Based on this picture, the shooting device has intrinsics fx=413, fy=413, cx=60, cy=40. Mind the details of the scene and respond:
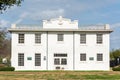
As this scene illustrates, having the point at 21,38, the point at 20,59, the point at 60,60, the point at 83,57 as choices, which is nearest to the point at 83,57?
the point at 83,57

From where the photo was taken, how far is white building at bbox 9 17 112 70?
65.6 metres

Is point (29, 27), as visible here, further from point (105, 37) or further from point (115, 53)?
point (115, 53)

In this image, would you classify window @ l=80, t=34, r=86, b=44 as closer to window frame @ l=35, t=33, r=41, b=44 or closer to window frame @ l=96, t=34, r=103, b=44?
window frame @ l=96, t=34, r=103, b=44

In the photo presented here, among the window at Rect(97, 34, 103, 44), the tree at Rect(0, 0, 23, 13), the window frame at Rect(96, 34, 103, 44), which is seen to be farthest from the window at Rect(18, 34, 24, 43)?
the tree at Rect(0, 0, 23, 13)

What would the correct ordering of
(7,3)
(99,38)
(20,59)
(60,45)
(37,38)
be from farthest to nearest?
1. (99,38)
2. (37,38)
3. (60,45)
4. (20,59)
5. (7,3)

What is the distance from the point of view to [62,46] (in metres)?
66.1

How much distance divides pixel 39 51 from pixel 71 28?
6353 millimetres

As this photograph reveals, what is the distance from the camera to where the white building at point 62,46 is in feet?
215

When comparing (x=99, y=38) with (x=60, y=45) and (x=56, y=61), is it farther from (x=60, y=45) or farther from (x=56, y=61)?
(x=56, y=61)

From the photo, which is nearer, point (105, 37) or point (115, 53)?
point (105, 37)

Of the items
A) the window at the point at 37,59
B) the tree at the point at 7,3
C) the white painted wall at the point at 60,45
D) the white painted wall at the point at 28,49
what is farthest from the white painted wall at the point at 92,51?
the tree at the point at 7,3

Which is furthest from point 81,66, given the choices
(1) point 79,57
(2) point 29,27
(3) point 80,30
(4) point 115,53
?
(4) point 115,53

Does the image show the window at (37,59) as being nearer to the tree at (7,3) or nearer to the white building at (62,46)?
the white building at (62,46)

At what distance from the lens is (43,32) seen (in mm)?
66312
